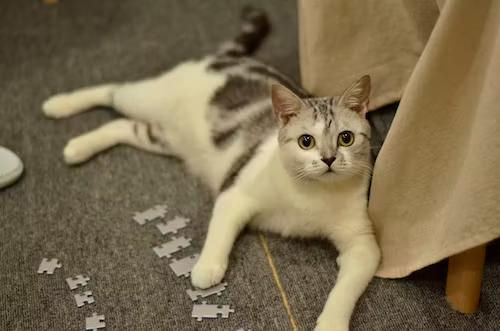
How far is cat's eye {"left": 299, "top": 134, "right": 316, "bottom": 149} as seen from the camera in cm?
155

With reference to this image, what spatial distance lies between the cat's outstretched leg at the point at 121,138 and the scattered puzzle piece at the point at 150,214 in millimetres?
310

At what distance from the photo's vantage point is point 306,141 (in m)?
1.56

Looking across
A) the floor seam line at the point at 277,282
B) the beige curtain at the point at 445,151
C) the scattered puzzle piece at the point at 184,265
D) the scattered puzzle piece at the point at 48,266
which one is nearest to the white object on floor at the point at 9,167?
the scattered puzzle piece at the point at 48,266

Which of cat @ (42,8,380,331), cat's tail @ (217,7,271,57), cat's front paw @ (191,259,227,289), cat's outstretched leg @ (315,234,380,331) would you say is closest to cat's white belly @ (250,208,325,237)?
cat @ (42,8,380,331)

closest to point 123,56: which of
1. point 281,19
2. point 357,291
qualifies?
point 281,19

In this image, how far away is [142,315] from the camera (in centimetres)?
165

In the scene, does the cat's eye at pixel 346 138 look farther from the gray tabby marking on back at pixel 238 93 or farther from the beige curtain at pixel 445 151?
the gray tabby marking on back at pixel 238 93

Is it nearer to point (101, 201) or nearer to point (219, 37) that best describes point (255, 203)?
point (101, 201)

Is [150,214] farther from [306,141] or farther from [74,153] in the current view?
[306,141]

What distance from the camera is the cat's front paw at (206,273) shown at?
1665 mm

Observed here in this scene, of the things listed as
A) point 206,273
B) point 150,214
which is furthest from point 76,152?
point 206,273

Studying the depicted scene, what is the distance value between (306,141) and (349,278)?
439 millimetres

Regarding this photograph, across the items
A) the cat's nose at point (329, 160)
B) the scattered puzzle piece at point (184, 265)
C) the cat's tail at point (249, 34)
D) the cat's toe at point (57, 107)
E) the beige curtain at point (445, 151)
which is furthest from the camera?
the cat's tail at point (249, 34)

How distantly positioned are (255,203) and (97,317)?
60 cm
